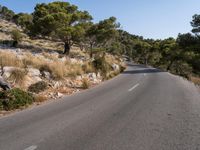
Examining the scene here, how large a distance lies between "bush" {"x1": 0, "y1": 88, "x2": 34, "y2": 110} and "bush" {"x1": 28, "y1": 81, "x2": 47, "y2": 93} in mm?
1952

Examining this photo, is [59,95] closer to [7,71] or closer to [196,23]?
[7,71]

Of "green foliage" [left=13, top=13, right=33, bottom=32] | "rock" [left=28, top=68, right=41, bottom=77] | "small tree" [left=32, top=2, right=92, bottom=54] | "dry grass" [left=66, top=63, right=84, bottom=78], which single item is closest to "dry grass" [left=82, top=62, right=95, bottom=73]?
"dry grass" [left=66, top=63, right=84, bottom=78]

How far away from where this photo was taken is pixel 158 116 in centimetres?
879

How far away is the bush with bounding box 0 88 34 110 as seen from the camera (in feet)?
35.4

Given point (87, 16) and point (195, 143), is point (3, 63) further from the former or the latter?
point (87, 16)

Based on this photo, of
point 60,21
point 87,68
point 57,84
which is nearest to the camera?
A: point 57,84

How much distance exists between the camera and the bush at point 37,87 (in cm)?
1390

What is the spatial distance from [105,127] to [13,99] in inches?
204

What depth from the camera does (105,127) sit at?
7.49 meters

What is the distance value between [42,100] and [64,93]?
2.46 metres

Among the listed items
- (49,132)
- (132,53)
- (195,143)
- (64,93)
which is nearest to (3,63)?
(64,93)

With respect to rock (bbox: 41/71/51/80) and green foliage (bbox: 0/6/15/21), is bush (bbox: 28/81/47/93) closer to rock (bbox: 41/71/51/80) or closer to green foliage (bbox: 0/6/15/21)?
rock (bbox: 41/71/51/80)

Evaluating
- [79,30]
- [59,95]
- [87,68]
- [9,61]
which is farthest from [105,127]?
[79,30]

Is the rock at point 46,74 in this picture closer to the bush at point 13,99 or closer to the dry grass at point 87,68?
the bush at point 13,99
